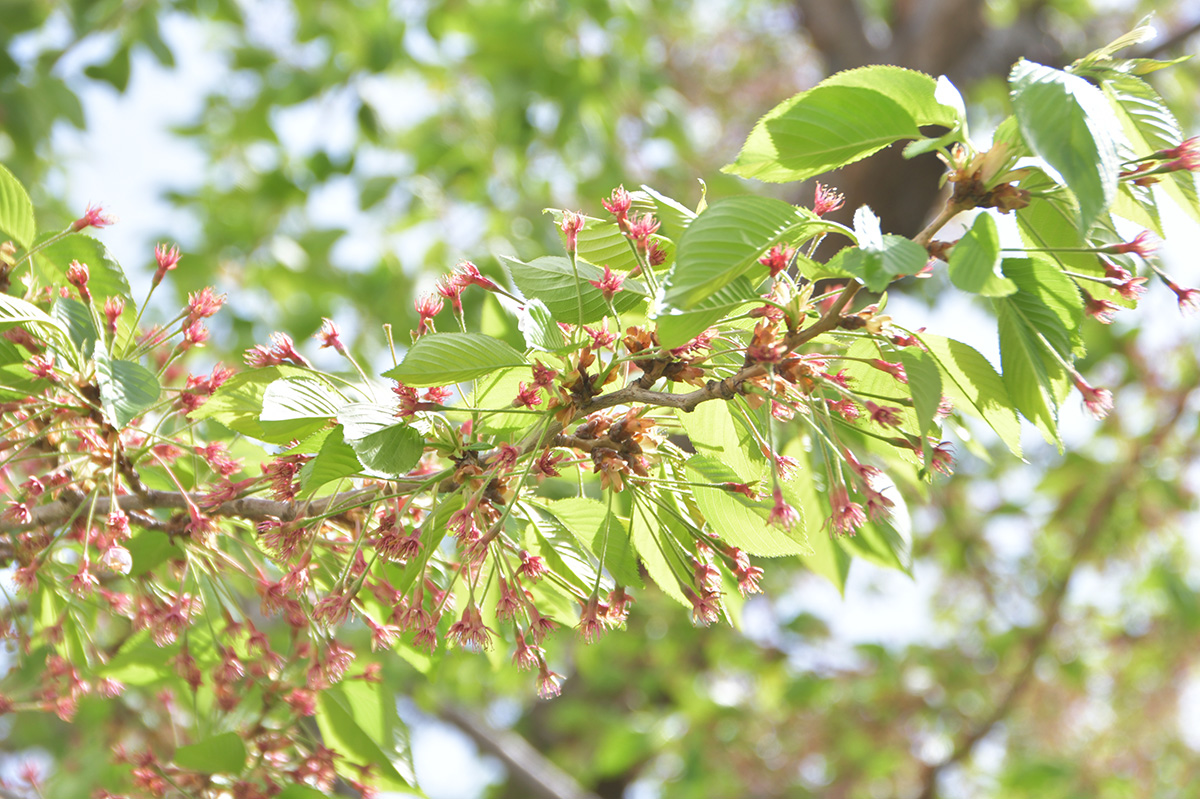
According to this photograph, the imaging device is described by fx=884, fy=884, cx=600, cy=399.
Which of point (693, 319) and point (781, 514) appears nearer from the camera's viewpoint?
point (693, 319)

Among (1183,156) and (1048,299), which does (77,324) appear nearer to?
(1048,299)

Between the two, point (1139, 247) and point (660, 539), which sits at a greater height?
point (1139, 247)

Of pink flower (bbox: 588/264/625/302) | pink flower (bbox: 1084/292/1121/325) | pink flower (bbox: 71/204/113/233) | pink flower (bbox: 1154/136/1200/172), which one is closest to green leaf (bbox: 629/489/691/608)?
pink flower (bbox: 588/264/625/302)

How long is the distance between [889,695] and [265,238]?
3724 mm

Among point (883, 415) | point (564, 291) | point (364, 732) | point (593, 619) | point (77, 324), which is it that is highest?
point (77, 324)

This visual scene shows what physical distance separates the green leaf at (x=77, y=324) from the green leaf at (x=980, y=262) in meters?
0.92

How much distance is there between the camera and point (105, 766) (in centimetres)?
184

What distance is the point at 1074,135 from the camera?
0.71 m

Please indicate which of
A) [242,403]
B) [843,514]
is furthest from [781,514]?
[242,403]

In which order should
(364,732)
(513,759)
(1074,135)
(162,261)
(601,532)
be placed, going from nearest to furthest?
(1074,135), (601,532), (162,261), (364,732), (513,759)

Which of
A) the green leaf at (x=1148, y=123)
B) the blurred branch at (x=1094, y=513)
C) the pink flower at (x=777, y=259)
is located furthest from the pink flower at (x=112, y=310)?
the blurred branch at (x=1094, y=513)

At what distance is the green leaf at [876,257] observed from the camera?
74 cm

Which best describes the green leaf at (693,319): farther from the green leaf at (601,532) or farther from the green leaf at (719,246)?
the green leaf at (601,532)

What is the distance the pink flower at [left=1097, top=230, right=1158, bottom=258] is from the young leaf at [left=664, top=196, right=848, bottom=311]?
0.28m
